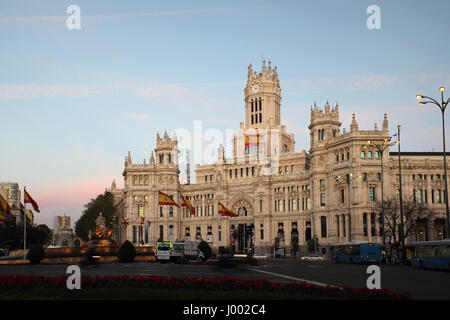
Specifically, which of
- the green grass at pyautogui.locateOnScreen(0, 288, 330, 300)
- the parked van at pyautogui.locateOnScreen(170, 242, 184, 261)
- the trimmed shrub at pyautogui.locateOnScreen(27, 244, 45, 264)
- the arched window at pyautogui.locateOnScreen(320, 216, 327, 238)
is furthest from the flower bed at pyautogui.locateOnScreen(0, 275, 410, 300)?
the arched window at pyautogui.locateOnScreen(320, 216, 327, 238)

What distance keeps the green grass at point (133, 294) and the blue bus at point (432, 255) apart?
27432 millimetres

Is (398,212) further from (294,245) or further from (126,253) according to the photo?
(126,253)

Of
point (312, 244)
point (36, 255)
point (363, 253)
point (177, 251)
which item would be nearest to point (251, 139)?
point (312, 244)

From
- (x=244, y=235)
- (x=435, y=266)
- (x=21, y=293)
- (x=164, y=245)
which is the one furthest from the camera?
(x=244, y=235)

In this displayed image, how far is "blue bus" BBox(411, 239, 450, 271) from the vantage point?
4262 cm

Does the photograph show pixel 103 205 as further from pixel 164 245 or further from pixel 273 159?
pixel 164 245

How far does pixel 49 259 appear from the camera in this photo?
61.0 meters

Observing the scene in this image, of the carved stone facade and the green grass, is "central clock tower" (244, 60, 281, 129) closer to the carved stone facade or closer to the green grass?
the carved stone facade

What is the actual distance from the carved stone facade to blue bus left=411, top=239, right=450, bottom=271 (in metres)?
36.3

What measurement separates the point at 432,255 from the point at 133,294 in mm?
33346

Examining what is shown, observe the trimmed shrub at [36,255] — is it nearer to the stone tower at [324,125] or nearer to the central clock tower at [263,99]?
the stone tower at [324,125]

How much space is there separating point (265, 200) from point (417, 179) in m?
35.5

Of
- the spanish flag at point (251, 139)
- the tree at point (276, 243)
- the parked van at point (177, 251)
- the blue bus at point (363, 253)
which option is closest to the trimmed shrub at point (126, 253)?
the parked van at point (177, 251)

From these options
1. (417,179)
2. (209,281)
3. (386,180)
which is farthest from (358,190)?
(209,281)
